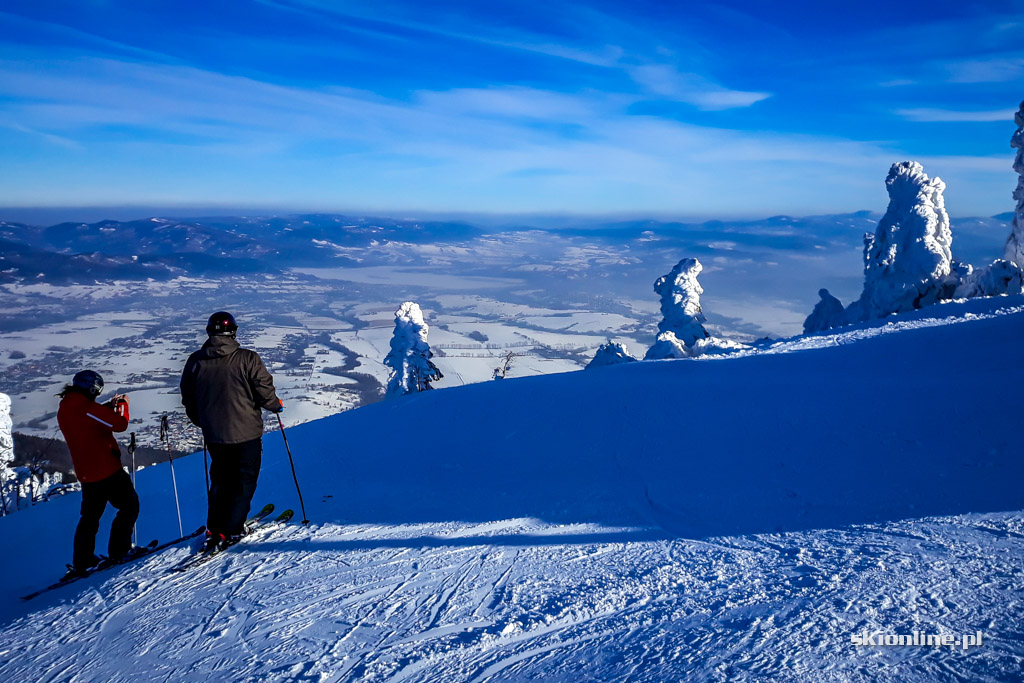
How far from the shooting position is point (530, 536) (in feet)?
16.3

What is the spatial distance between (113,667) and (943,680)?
470cm

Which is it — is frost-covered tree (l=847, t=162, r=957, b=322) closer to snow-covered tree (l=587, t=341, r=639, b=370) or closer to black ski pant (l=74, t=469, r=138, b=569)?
snow-covered tree (l=587, t=341, r=639, b=370)

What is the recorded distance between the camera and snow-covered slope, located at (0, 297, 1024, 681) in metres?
3.21

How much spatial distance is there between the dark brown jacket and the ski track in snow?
115cm

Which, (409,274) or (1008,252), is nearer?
(1008,252)

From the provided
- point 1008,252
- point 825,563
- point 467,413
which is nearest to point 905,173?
point 1008,252

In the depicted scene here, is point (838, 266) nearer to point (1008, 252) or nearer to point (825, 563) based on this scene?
point (1008, 252)

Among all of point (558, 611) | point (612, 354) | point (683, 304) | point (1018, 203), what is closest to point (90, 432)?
point (558, 611)

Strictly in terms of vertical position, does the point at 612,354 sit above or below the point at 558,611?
below

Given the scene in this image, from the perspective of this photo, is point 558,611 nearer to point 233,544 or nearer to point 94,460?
point 233,544

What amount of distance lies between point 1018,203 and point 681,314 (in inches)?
543

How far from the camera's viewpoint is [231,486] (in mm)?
4984

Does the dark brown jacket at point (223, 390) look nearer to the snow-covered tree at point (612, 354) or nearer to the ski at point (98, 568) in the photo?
the ski at point (98, 568)

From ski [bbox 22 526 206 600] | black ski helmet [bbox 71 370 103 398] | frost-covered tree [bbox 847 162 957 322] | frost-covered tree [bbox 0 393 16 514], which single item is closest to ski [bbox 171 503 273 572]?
ski [bbox 22 526 206 600]
